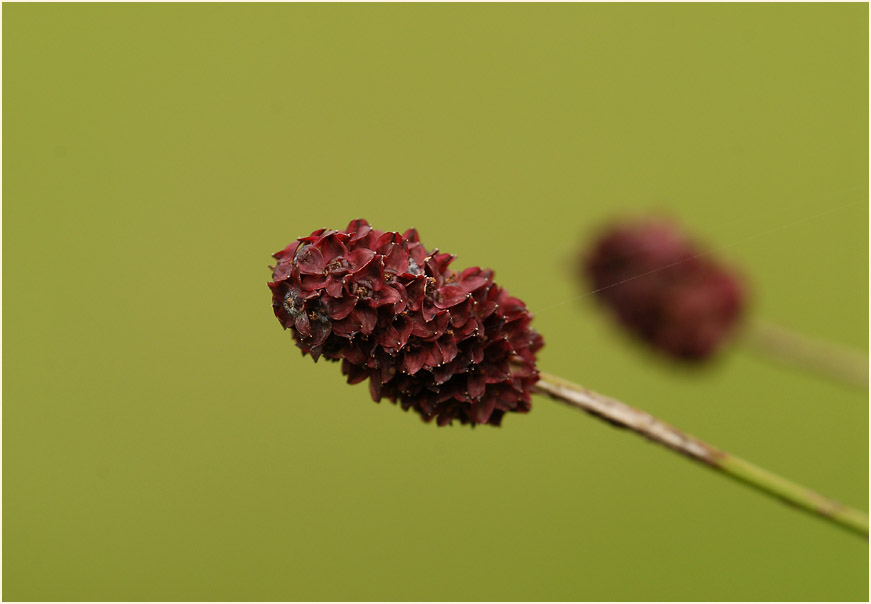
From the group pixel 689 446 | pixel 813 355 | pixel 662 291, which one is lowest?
pixel 689 446

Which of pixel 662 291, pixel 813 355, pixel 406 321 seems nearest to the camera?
pixel 406 321

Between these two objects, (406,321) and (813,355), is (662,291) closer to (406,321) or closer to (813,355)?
(813,355)

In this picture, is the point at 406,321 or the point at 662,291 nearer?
the point at 406,321

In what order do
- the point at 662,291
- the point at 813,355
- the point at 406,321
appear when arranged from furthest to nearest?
the point at 662,291 → the point at 813,355 → the point at 406,321

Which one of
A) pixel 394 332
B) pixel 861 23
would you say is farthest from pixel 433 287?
pixel 861 23

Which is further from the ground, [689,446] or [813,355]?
[813,355]

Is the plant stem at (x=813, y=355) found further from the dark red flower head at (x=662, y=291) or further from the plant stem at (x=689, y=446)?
the plant stem at (x=689, y=446)

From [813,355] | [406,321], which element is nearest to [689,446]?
[406,321]

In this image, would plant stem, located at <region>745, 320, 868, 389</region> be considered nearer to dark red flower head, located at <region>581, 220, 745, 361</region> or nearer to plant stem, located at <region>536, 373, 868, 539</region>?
dark red flower head, located at <region>581, 220, 745, 361</region>
